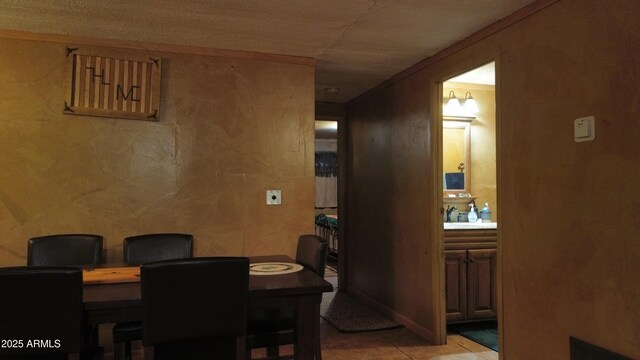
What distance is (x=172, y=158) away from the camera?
300 cm

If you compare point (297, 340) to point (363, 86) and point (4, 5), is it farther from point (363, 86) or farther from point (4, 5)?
point (363, 86)

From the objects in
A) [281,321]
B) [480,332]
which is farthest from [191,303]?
[480,332]

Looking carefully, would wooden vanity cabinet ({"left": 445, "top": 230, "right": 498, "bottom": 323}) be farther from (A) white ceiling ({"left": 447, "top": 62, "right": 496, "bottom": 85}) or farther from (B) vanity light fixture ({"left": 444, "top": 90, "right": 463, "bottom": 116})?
(A) white ceiling ({"left": 447, "top": 62, "right": 496, "bottom": 85})

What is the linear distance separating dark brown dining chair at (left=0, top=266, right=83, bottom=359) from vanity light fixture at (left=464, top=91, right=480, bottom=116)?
11.2 ft

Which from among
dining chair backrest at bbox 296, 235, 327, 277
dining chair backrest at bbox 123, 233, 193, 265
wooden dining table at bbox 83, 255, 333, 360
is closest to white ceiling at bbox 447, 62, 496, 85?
dining chair backrest at bbox 296, 235, 327, 277

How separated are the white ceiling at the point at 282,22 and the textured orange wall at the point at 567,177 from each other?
30cm

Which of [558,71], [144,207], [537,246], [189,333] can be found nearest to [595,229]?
[537,246]

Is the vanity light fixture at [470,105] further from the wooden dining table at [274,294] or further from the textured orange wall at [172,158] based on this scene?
the wooden dining table at [274,294]

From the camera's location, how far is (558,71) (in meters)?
2.15

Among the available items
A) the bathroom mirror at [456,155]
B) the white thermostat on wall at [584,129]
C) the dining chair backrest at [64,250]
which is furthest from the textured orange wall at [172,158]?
the white thermostat on wall at [584,129]

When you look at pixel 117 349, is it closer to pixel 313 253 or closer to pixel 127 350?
pixel 127 350

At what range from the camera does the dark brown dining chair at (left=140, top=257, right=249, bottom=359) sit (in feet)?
5.06

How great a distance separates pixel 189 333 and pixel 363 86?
309cm

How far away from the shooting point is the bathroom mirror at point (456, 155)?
160 inches
